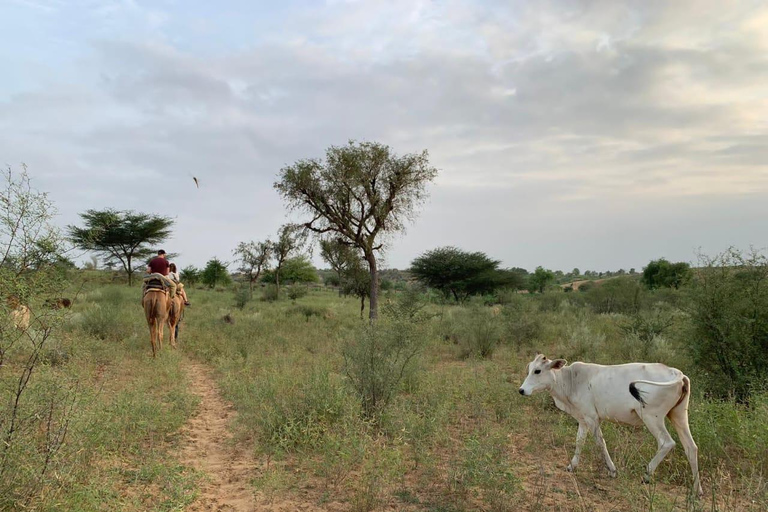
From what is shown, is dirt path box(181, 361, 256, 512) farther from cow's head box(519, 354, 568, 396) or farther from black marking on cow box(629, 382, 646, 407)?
black marking on cow box(629, 382, 646, 407)

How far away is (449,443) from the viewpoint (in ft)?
19.0

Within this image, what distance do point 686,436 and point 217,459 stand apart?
202 inches

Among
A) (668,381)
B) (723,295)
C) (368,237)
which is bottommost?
(668,381)

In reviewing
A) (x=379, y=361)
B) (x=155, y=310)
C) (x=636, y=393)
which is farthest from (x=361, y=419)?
(x=155, y=310)

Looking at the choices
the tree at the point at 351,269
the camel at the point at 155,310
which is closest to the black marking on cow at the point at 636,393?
the camel at the point at 155,310

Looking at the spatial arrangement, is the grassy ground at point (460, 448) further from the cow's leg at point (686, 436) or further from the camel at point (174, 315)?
the camel at point (174, 315)

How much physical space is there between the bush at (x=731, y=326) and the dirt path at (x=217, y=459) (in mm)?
7041

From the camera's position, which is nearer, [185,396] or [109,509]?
[109,509]

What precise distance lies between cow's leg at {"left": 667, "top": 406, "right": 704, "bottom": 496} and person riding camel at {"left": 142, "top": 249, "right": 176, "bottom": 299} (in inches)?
436

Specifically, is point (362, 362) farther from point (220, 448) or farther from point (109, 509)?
point (109, 509)

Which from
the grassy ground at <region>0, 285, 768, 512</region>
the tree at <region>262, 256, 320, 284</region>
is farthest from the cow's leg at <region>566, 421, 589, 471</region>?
the tree at <region>262, 256, 320, 284</region>

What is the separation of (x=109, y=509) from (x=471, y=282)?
36614 mm

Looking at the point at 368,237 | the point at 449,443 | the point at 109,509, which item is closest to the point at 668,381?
the point at 449,443

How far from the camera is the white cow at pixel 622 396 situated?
14.7ft
